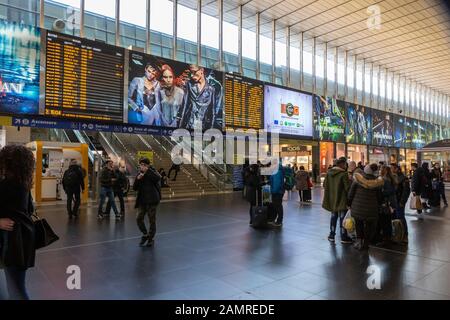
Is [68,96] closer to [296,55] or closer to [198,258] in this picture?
[198,258]

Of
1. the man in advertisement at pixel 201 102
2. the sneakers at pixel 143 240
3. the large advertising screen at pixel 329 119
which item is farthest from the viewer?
the large advertising screen at pixel 329 119

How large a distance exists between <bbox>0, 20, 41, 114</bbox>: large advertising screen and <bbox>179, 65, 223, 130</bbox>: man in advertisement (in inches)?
210

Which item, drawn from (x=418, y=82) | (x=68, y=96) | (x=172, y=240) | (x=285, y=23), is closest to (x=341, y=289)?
(x=172, y=240)

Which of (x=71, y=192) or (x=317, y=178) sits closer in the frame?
(x=71, y=192)

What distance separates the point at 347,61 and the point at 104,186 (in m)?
20.1

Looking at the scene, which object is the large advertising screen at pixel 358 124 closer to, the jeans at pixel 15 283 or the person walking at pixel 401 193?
the person walking at pixel 401 193

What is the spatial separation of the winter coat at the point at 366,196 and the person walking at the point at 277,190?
218 centimetres

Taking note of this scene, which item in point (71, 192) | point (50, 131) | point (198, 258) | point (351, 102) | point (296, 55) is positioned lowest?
point (198, 258)

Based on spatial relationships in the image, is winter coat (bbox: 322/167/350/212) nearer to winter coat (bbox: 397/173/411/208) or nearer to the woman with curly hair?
winter coat (bbox: 397/173/411/208)

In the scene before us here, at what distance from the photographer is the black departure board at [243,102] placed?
47.9ft

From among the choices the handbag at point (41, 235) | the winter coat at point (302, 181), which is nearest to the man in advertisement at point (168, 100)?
the winter coat at point (302, 181)

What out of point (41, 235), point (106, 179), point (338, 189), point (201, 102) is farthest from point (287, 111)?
point (41, 235)

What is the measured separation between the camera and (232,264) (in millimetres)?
4461

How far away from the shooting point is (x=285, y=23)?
18.4m
